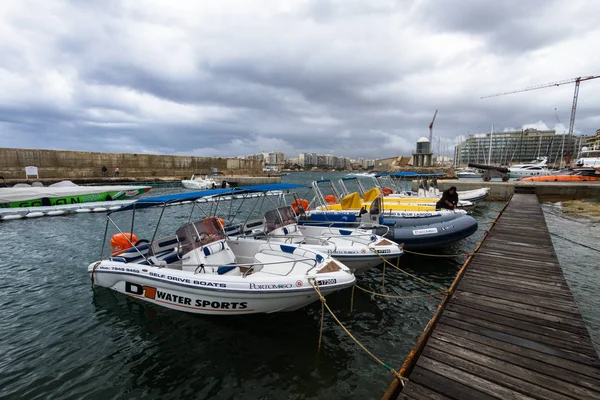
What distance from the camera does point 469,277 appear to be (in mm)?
7488

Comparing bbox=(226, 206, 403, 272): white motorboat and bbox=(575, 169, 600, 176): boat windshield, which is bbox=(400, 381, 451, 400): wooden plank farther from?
bbox=(575, 169, 600, 176): boat windshield

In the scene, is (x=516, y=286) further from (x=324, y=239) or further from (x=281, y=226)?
(x=281, y=226)

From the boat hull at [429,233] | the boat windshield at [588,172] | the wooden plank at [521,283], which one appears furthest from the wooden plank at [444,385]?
the boat windshield at [588,172]

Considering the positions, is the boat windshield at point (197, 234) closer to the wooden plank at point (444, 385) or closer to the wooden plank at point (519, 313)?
the wooden plank at point (444, 385)

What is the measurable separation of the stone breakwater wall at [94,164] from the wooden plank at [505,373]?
56.9m

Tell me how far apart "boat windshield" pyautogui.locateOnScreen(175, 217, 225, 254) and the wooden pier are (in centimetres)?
581

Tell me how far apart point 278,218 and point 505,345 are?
7485mm

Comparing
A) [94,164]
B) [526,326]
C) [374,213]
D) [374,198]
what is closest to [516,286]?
[526,326]

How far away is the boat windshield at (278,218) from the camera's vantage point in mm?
10258

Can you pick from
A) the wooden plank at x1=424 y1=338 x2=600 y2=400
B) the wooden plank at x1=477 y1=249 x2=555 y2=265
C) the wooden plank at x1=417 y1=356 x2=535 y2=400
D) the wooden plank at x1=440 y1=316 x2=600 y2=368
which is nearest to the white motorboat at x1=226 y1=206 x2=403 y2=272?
the wooden plank at x1=477 y1=249 x2=555 y2=265

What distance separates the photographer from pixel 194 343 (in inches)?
252

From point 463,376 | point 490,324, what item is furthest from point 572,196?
point 463,376

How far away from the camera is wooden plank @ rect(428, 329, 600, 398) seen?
381cm

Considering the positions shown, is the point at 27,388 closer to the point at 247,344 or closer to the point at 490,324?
the point at 247,344
